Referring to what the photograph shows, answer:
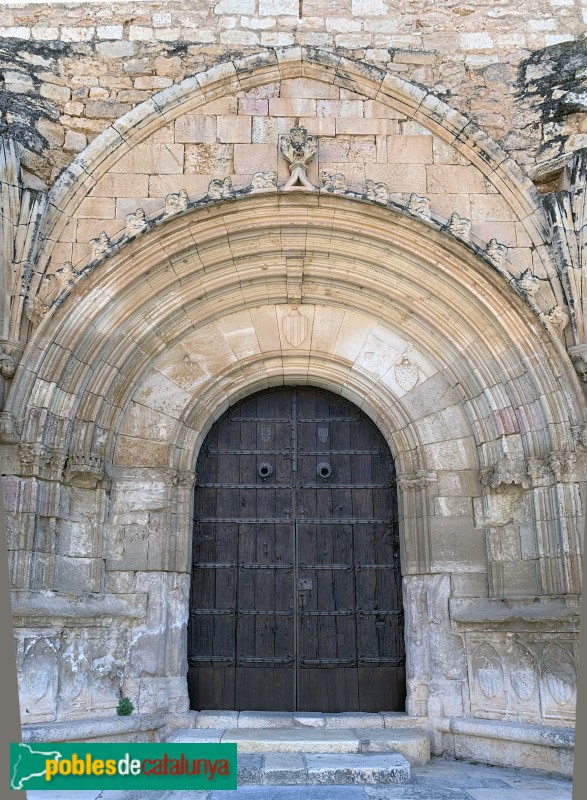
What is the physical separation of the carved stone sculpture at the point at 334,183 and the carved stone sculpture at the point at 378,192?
0.20m

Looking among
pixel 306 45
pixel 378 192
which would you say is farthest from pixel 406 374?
pixel 306 45

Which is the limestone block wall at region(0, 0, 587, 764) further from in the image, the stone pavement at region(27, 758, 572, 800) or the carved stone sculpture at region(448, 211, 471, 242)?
the stone pavement at region(27, 758, 572, 800)

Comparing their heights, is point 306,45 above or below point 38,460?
above

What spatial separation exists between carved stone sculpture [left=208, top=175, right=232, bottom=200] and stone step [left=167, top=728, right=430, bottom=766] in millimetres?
4104

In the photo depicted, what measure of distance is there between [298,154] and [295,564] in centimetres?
343

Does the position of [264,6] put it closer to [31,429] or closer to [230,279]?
[230,279]

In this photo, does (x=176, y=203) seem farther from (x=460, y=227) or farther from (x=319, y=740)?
(x=319, y=740)

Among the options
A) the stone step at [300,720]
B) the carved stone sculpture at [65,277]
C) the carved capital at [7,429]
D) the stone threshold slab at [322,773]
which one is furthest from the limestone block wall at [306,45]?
the stone threshold slab at [322,773]

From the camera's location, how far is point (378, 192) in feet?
19.8

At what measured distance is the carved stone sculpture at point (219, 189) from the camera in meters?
5.94

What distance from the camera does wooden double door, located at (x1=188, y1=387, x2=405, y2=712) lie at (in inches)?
240

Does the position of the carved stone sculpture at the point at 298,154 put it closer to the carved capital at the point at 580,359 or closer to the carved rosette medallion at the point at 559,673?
the carved capital at the point at 580,359

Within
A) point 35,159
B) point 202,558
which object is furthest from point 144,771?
point 35,159

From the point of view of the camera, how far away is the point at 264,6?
650 cm
